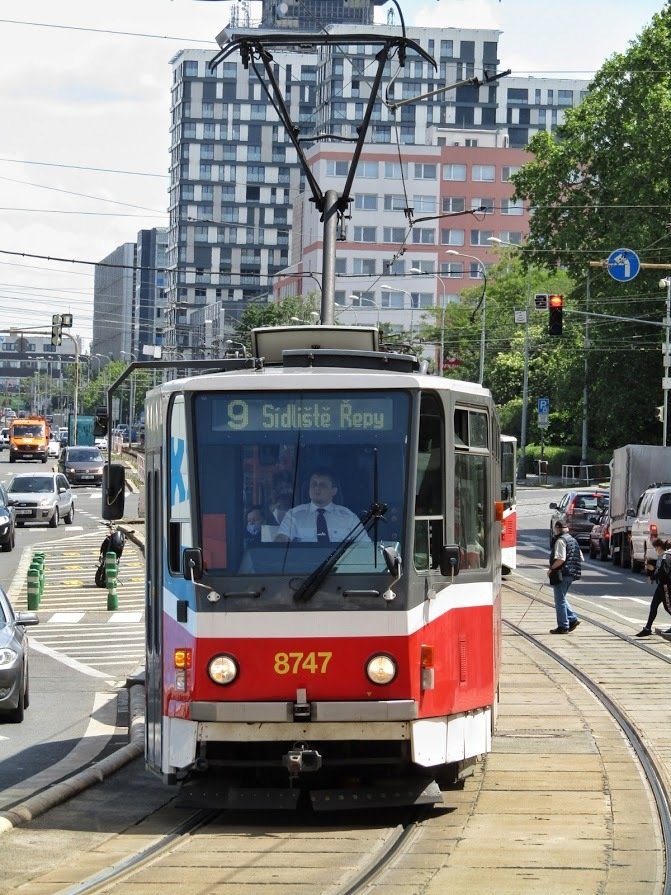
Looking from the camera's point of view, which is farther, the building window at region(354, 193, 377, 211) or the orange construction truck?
the building window at region(354, 193, 377, 211)

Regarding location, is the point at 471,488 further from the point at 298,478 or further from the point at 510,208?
the point at 510,208

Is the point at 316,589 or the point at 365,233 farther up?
the point at 365,233

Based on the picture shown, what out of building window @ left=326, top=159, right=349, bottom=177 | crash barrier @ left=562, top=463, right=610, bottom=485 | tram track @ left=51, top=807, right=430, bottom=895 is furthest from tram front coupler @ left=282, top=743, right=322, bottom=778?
building window @ left=326, top=159, right=349, bottom=177

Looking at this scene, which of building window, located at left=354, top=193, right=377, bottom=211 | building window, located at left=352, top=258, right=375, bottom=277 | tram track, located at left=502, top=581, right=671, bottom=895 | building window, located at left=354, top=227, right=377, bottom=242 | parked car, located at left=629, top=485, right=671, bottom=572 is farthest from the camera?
building window, located at left=354, top=227, right=377, bottom=242

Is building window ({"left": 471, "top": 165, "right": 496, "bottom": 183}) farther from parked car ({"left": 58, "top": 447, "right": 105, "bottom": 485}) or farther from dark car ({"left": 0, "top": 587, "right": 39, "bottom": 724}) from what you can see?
dark car ({"left": 0, "top": 587, "right": 39, "bottom": 724})

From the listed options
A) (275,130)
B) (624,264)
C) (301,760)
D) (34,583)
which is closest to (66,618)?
(34,583)

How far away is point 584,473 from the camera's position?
80.3 metres

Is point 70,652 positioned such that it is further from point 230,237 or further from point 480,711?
point 230,237

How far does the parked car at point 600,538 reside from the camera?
46875mm

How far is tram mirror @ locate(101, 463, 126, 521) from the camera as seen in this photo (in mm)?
11773

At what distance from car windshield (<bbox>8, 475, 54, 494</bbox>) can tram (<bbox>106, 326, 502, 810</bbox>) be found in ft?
147

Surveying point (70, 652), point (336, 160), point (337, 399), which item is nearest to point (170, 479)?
point (337, 399)

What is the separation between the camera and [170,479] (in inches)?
428

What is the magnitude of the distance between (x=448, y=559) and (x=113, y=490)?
2.51 metres
